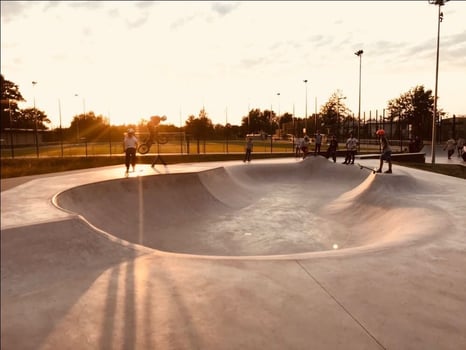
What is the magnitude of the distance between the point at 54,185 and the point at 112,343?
745 centimetres

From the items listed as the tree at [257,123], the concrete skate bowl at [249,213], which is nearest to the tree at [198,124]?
the tree at [257,123]

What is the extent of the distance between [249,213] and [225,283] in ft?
21.4

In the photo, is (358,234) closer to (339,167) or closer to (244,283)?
(244,283)

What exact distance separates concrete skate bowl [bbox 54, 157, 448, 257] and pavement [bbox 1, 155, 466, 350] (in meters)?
0.08

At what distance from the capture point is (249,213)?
413 inches

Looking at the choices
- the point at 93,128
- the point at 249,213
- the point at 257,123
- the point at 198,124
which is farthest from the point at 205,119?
the point at 249,213

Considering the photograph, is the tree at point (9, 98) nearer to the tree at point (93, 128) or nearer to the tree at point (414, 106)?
the tree at point (93, 128)

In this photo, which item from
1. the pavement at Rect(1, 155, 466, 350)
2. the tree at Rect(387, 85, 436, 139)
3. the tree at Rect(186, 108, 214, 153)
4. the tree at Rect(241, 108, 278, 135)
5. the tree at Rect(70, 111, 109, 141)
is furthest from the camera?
the tree at Rect(241, 108, 278, 135)

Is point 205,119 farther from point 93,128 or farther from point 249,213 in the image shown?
point 249,213

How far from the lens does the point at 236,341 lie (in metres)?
2.96

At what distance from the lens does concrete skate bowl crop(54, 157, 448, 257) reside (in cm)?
742

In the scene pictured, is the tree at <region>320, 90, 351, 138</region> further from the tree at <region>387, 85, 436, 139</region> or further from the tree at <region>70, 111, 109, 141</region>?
the tree at <region>70, 111, 109, 141</region>

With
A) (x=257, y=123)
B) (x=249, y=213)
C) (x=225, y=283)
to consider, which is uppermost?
(x=257, y=123)

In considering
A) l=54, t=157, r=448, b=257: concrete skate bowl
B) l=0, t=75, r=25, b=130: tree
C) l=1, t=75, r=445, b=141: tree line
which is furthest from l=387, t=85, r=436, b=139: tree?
l=0, t=75, r=25, b=130: tree
